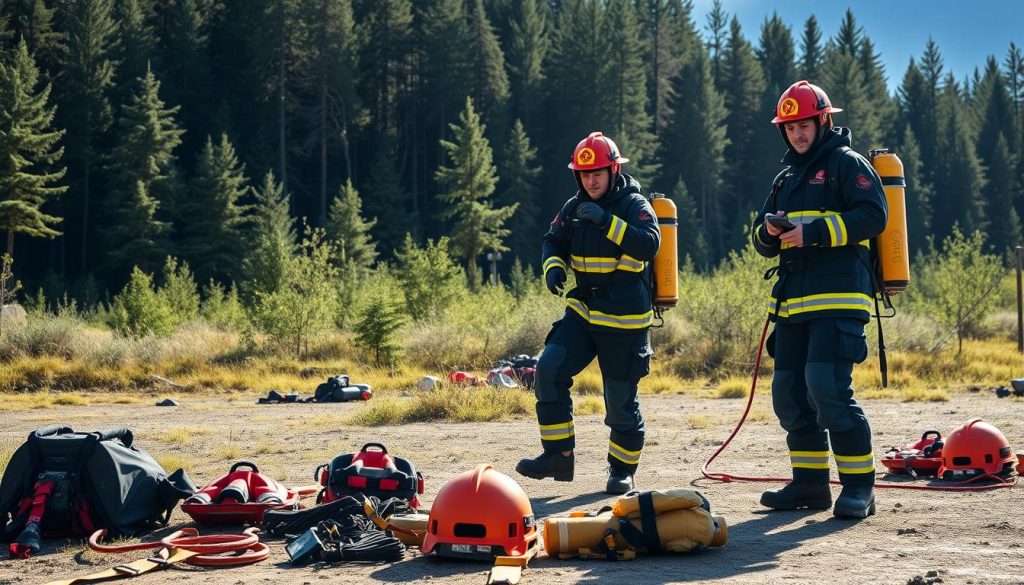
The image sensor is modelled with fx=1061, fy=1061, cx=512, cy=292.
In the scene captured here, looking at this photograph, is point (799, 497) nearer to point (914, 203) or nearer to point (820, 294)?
point (820, 294)

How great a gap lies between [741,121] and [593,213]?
8361 cm

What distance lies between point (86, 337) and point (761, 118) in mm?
69997

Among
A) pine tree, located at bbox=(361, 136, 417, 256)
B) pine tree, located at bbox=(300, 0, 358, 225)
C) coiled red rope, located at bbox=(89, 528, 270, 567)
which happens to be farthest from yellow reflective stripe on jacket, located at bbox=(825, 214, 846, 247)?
pine tree, located at bbox=(361, 136, 417, 256)

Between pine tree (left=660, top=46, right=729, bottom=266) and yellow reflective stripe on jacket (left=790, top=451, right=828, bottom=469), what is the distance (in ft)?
231

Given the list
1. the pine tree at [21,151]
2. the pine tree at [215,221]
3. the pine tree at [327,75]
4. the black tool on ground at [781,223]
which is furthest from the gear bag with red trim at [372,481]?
the pine tree at [327,75]

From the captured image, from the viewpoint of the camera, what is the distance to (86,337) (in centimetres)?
2302

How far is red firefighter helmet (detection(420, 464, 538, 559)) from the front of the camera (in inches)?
203

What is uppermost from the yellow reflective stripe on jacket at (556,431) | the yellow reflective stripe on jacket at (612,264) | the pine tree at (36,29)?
the pine tree at (36,29)

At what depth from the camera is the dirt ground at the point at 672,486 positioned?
16.5ft

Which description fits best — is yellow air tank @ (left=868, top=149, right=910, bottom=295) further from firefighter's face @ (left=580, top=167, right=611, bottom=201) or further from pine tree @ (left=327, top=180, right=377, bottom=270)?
pine tree @ (left=327, top=180, right=377, bottom=270)

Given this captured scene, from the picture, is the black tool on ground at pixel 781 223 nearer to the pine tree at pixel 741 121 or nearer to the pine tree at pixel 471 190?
the pine tree at pixel 471 190

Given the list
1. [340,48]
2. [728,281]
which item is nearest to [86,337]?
[728,281]

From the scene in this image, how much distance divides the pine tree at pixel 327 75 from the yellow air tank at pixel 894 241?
→ 177 ft

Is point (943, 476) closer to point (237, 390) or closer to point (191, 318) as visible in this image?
point (237, 390)
